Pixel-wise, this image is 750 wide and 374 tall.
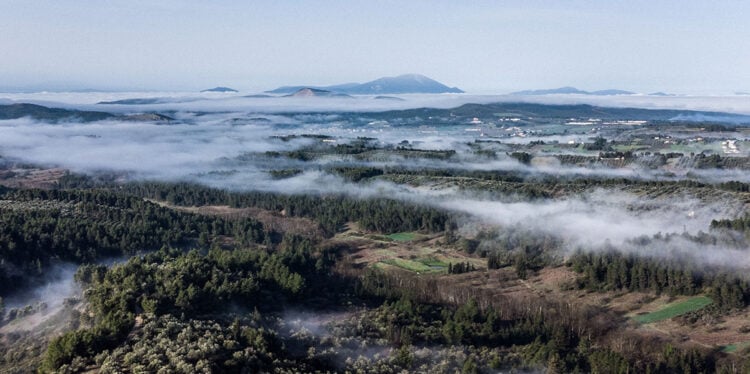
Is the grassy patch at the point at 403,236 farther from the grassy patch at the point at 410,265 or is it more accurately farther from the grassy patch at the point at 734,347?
the grassy patch at the point at 734,347

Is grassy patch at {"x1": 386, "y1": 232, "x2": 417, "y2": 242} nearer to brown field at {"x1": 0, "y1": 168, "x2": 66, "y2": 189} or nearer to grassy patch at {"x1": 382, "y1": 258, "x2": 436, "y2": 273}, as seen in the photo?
grassy patch at {"x1": 382, "y1": 258, "x2": 436, "y2": 273}

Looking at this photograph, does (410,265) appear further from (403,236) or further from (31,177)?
(31,177)

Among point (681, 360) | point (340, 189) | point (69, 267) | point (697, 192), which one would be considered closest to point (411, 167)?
point (340, 189)

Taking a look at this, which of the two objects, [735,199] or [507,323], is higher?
[735,199]

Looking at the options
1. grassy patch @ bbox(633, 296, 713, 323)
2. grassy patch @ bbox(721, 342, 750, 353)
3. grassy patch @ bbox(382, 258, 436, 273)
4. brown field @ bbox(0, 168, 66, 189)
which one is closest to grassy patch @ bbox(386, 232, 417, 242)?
grassy patch @ bbox(382, 258, 436, 273)

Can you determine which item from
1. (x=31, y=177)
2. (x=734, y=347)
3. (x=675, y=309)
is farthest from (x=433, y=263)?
(x=31, y=177)

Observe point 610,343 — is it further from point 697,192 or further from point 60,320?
point 697,192

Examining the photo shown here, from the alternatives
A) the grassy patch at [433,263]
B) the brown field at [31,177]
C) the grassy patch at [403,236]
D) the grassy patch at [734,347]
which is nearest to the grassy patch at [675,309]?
the grassy patch at [734,347]
